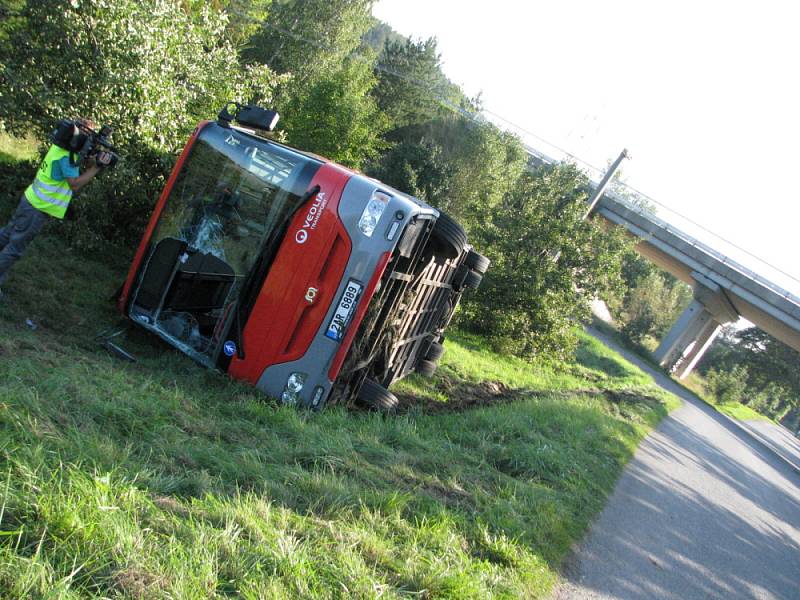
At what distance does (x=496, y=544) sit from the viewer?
157 inches

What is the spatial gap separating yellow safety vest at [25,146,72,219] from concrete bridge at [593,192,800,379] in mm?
28100

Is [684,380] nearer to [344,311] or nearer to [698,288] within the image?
[698,288]

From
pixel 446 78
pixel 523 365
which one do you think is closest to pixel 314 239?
pixel 523 365

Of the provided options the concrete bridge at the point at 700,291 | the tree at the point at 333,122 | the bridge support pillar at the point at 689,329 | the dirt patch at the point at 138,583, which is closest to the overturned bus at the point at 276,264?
the dirt patch at the point at 138,583

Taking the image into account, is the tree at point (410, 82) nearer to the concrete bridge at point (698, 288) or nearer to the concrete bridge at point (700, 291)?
the concrete bridge at point (698, 288)

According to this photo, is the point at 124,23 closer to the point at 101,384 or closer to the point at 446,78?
the point at 101,384

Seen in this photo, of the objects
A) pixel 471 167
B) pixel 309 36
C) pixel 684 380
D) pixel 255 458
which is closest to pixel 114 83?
pixel 255 458

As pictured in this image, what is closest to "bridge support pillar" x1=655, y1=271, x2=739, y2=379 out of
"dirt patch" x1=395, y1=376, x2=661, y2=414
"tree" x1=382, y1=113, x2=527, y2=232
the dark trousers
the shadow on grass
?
"tree" x1=382, y1=113, x2=527, y2=232

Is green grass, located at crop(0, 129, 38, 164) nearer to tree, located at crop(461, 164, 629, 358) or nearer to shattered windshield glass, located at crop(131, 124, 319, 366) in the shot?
shattered windshield glass, located at crop(131, 124, 319, 366)

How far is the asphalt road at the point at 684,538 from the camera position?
4848 mm

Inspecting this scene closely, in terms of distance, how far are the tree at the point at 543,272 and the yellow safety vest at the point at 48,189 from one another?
1214cm

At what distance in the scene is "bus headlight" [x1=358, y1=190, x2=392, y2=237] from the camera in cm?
550

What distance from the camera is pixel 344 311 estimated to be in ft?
18.1

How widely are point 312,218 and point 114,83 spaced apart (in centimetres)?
425
